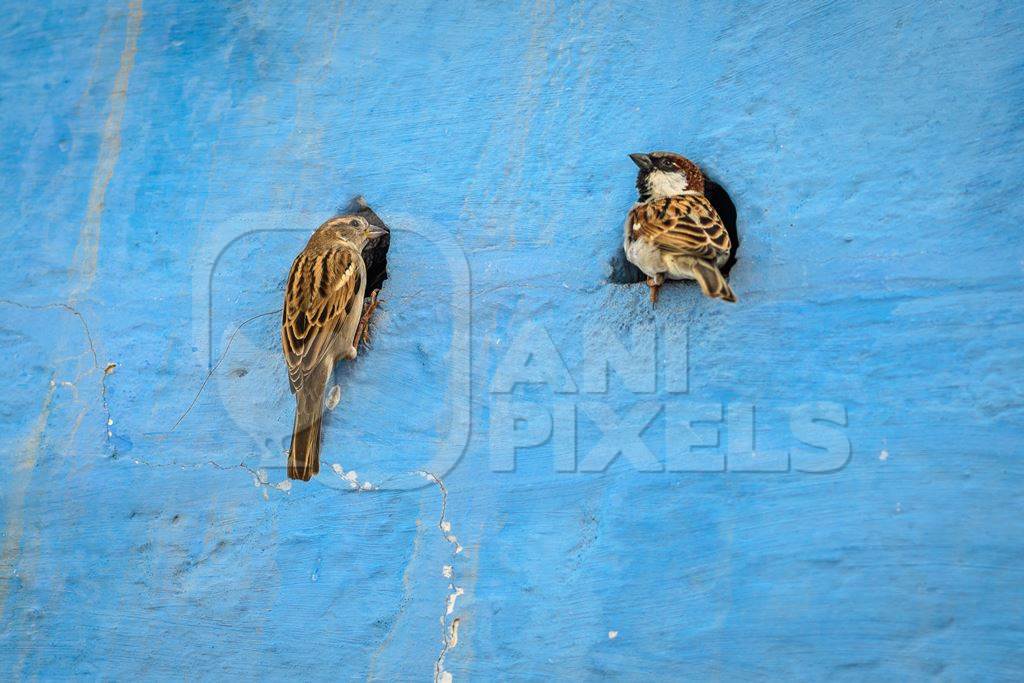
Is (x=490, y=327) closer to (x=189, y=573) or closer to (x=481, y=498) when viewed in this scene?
(x=481, y=498)

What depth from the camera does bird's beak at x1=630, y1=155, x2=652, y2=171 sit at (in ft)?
11.8

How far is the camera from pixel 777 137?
3.59 m

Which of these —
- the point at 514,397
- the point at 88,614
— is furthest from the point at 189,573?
the point at 514,397

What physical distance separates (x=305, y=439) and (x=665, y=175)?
151cm

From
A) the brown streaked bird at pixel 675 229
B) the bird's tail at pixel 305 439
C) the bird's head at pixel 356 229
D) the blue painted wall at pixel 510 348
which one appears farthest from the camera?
the bird's head at pixel 356 229

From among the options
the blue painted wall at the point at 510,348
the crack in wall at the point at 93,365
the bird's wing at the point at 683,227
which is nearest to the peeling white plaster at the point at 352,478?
the blue painted wall at the point at 510,348

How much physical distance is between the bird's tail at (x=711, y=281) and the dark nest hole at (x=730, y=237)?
0.34m

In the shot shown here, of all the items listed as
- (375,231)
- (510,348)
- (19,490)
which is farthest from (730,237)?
(19,490)

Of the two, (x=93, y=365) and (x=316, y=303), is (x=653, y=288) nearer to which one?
(x=316, y=303)

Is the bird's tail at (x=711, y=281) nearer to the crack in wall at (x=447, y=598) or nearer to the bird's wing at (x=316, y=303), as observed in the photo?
the crack in wall at (x=447, y=598)

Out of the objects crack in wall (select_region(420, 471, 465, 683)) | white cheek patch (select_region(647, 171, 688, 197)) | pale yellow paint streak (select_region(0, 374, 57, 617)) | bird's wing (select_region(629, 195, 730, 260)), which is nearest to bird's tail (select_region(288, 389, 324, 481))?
crack in wall (select_region(420, 471, 465, 683))

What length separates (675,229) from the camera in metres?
3.35

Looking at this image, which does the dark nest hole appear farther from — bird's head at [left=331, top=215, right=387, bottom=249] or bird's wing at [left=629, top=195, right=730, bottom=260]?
bird's head at [left=331, top=215, right=387, bottom=249]

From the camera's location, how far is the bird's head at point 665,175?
3559 mm
